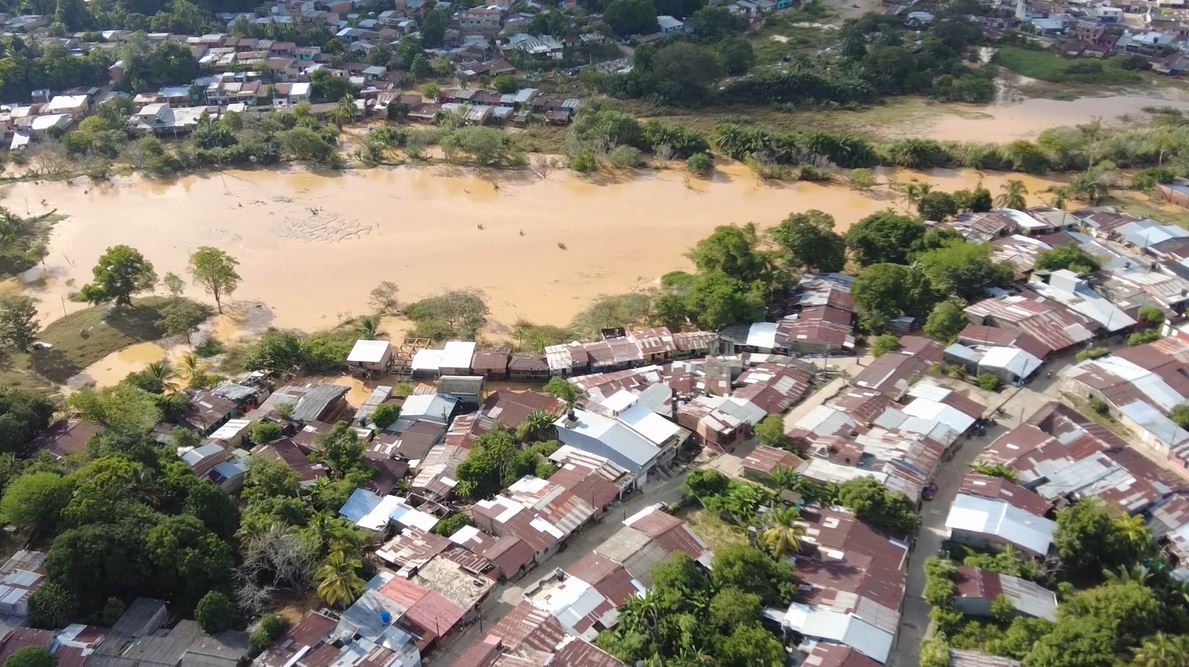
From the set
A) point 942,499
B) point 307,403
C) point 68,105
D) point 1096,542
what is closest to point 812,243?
point 942,499

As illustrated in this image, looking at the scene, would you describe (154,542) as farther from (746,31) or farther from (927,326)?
(746,31)

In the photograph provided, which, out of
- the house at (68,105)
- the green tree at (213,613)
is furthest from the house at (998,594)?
the house at (68,105)

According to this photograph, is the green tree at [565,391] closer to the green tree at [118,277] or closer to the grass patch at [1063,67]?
the green tree at [118,277]

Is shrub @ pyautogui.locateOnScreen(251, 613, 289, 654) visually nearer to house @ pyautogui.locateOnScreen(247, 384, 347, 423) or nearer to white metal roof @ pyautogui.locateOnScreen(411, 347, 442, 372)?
house @ pyautogui.locateOnScreen(247, 384, 347, 423)

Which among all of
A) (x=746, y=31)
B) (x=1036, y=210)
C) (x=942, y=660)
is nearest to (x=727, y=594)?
(x=942, y=660)

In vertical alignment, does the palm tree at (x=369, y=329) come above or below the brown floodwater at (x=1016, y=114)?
above

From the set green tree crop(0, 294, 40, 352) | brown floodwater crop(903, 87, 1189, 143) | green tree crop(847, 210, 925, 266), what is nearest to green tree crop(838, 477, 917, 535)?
green tree crop(847, 210, 925, 266)
